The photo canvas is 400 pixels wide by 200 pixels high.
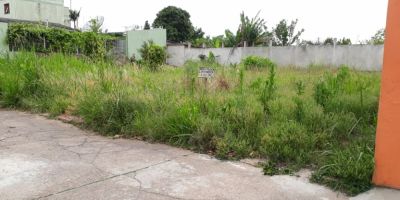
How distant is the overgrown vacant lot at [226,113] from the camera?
3529 millimetres

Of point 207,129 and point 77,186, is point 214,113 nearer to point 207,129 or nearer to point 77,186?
point 207,129

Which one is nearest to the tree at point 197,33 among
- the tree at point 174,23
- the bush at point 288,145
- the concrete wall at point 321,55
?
the tree at point 174,23

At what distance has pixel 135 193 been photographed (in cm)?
288

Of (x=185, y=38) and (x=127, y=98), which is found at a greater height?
(x=185, y=38)

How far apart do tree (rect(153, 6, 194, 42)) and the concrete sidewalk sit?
3784 cm

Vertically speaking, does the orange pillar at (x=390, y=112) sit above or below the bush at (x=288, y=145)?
above

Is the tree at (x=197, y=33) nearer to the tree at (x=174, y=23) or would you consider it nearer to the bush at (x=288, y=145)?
the tree at (x=174, y=23)

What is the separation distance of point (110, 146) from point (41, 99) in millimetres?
3163

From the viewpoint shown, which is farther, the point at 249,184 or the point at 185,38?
the point at 185,38

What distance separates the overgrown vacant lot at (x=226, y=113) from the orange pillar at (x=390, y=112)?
0.47ft

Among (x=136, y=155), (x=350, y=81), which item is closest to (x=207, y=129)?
(x=136, y=155)

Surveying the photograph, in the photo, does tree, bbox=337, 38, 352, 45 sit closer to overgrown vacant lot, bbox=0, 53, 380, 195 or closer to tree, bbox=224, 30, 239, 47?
tree, bbox=224, 30, 239, 47

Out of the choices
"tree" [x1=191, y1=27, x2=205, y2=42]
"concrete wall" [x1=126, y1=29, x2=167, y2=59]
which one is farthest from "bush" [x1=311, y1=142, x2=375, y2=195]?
"tree" [x1=191, y1=27, x2=205, y2=42]

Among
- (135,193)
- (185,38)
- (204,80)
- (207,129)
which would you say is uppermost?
(185,38)
